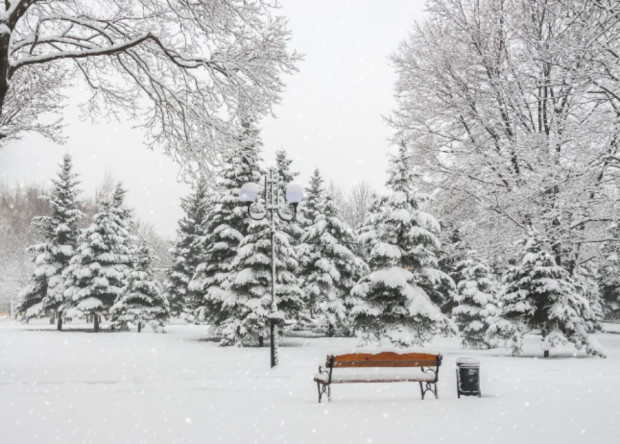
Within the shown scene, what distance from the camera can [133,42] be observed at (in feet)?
33.6

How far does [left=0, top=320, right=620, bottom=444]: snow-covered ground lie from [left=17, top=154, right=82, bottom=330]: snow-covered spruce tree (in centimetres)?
2626

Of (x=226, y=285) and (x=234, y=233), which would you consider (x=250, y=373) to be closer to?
(x=226, y=285)

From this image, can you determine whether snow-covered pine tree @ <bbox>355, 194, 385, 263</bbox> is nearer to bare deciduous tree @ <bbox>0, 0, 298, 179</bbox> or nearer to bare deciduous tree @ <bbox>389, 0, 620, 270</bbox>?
bare deciduous tree @ <bbox>389, 0, 620, 270</bbox>

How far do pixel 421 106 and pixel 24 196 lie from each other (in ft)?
188

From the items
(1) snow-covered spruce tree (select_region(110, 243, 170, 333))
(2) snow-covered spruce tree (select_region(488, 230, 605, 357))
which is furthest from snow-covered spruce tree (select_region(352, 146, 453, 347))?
(1) snow-covered spruce tree (select_region(110, 243, 170, 333))

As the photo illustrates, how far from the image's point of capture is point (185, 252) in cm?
4734

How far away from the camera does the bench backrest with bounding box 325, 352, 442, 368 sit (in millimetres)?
9438

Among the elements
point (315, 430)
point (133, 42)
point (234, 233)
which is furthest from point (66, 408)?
point (234, 233)

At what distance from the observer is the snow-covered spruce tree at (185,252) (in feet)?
156

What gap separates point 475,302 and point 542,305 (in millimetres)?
7996

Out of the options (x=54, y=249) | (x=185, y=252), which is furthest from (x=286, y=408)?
(x=185, y=252)

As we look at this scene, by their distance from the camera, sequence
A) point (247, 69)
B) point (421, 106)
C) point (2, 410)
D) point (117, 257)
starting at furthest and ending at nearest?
point (117, 257) < point (421, 106) < point (247, 69) < point (2, 410)

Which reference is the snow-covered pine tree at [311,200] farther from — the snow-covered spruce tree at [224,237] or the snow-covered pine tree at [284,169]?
the snow-covered spruce tree at [224,237]

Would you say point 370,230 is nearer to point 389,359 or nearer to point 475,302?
point 475,302
